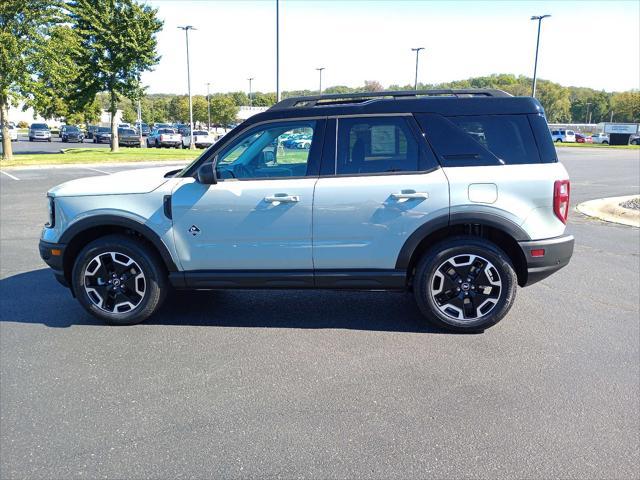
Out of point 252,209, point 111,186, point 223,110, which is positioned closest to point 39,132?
point 223,110

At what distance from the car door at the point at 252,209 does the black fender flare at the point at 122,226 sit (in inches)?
4.9

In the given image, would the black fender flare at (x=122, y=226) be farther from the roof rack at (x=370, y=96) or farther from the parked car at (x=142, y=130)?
the parked car at (x=142, y=130)

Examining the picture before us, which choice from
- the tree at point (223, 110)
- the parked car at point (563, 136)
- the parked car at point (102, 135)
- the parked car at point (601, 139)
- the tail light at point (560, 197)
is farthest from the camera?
the tree at point (223, 110)

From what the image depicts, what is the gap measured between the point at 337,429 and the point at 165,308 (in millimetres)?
2668

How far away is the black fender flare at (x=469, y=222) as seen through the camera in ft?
14.0

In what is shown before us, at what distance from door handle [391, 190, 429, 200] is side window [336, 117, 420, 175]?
221mm

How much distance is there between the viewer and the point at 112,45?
28.5 meters

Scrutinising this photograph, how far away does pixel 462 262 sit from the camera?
4.41 meters

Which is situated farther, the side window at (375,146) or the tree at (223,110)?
the tree at (223,110)

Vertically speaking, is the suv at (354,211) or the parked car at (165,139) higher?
the parked car at (165,139)

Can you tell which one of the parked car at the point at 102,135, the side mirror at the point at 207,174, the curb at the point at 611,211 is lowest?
the curb at the point at 611,211

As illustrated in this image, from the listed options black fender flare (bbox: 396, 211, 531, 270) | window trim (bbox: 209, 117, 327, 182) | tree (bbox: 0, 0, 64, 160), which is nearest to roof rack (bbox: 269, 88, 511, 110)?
window trim (bbox: 209, 117, 327, 182)

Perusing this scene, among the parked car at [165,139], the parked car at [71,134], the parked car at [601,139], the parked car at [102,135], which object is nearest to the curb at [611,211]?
the parked car at [165,139]

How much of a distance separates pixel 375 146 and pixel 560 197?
61.2 inches
